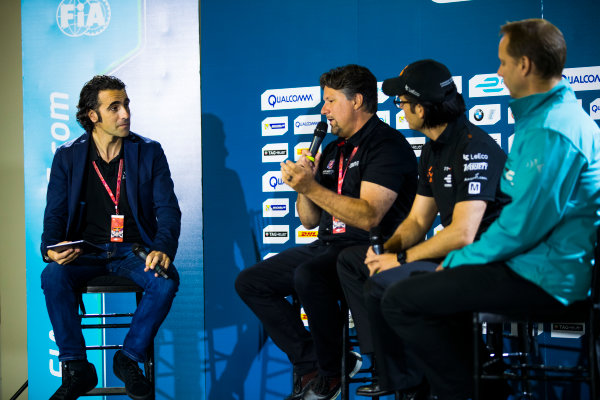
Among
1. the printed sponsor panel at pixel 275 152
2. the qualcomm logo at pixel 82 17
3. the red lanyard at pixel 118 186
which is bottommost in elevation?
the red lanyard at pixel 118 186

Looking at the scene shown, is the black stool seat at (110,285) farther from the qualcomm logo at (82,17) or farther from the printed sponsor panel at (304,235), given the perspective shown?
the qualcomm logo at (82,17)

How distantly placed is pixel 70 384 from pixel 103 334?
1.17 m

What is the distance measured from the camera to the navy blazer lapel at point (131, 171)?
306cm

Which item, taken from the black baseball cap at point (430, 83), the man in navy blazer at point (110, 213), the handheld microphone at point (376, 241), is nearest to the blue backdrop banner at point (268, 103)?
the man in navy blazer at point (110, 213)

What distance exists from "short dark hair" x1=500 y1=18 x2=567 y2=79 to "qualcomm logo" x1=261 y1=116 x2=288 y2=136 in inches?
73.4

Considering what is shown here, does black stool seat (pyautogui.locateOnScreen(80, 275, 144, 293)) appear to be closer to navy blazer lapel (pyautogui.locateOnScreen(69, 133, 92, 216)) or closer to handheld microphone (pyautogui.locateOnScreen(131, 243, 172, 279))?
handheld microphone (pyautogui.locateOnScreen(131, 243, 172, 279))

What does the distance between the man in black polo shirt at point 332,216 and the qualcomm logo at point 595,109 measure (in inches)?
43.0

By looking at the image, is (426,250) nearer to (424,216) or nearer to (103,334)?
(424,216)

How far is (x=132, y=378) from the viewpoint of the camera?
2605 millimetres

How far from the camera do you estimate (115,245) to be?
3.01 metres

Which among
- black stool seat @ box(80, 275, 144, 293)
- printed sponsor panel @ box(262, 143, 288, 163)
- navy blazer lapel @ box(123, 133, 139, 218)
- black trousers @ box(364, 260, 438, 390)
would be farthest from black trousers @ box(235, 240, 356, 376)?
printed sponsor panel @ box(262, 143, 288, 163)

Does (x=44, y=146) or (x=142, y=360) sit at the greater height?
(x=44, y=146)

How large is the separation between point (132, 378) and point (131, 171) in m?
1.06

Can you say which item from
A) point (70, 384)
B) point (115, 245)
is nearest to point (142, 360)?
point (70, 384)
